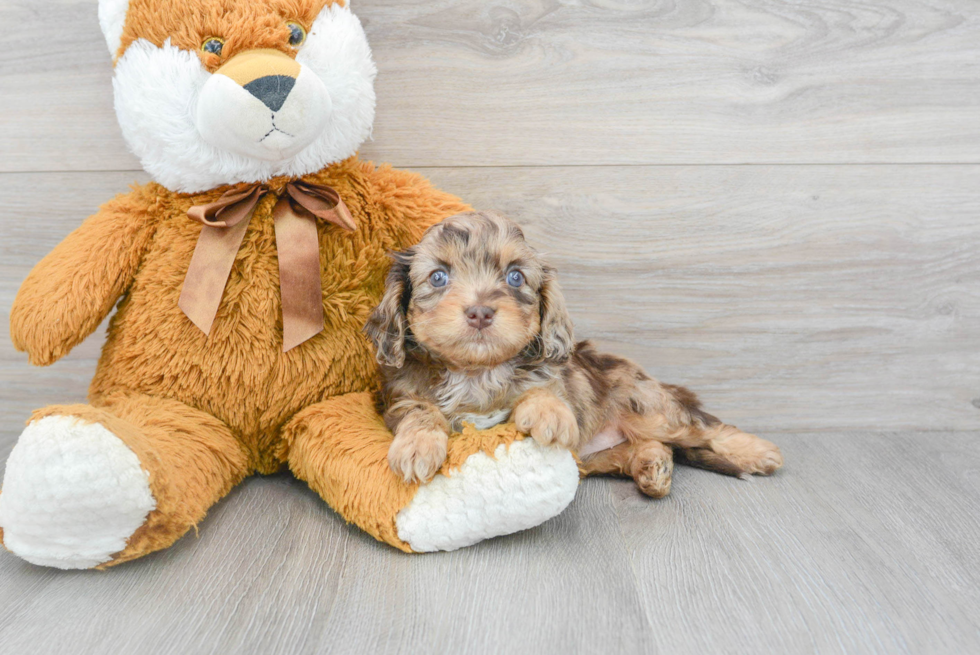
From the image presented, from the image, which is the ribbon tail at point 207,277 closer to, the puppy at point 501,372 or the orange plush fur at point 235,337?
the orange plush fur at point 235,337

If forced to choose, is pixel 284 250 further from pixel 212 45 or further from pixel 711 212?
pixel 711 212

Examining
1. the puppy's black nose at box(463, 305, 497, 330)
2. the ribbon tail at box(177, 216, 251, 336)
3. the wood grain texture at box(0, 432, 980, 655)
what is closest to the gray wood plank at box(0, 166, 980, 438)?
the wood grain texture at box(0, 432, 980, 655)

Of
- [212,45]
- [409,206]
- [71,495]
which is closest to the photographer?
[71,495]

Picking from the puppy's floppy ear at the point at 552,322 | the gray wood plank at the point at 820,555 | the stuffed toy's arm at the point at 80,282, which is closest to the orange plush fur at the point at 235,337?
the stuffed toy's arm at the point at 80,282

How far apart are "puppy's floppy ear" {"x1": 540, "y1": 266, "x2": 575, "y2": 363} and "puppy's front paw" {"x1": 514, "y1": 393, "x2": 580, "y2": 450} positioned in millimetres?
149

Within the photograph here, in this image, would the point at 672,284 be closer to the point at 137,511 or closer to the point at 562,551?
the point at 562,551

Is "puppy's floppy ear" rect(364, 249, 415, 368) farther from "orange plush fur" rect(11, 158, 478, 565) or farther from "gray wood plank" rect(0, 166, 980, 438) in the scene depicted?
"gray wood plank" rect(0, 166, 980, 438)

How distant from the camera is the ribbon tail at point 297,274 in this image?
1.73m

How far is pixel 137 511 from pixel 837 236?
2.07m

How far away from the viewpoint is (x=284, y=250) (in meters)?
1.73

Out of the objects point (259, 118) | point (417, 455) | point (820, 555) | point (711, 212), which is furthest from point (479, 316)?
point (711, 212)

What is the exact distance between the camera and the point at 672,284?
88.4 inches

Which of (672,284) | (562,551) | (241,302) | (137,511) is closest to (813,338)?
(672,284)

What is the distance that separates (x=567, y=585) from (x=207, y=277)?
1078 millimetres
